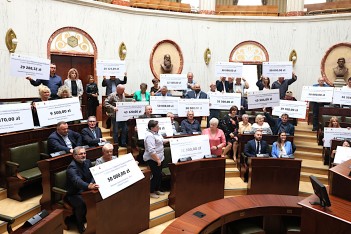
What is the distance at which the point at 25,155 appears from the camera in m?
5.06

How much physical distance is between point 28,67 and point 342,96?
6.65 meters

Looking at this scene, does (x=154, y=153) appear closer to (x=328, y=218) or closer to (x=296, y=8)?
(x=328, y=218)

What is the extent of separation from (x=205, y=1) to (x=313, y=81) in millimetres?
4285

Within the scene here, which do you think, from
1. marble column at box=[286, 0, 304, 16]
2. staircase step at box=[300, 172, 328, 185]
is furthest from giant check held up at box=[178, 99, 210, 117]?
marble column at box=[286, 0, 304, 16]

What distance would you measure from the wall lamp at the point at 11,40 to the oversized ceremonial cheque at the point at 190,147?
184 inches

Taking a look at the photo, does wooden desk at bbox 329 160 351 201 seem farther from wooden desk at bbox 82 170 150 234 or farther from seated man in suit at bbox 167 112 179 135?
seated man in suit at bbox 167 112 179 135

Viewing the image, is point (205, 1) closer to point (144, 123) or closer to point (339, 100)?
point (339, 100)

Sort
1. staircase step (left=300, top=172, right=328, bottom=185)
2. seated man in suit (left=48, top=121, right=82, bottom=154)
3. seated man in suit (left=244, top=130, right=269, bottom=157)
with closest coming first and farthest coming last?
1. seated man in suit (left=48, top=121, right=82, bottom=154)
2. seated man in suit (left=244, top=130, right=269, bottom=157)
3. staircase step (left=300, top=172, right=328, bottom=185)

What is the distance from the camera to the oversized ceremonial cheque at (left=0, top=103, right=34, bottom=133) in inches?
195

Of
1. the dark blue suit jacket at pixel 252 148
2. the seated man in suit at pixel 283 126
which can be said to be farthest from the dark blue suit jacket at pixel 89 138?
the seated man in suit at pixel 283 126

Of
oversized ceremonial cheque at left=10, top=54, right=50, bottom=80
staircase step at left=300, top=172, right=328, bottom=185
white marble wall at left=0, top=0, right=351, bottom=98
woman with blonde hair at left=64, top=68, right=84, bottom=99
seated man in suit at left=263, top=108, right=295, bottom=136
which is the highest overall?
white marble wall at left=0, top=0, right=351, bottom=98

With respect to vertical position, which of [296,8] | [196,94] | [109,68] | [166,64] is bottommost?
[196,94]

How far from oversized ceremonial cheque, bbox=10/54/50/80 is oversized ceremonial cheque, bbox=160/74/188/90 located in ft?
8.73

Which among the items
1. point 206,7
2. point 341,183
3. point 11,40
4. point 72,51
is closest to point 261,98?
point 341,183
